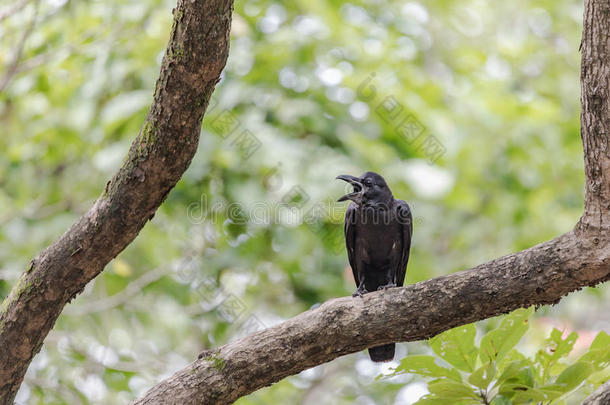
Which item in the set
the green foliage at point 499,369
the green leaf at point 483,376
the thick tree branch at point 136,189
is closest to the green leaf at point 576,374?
the green foliage at point 499,369

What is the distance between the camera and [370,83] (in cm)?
556

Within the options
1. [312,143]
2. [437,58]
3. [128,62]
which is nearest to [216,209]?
[312,143]

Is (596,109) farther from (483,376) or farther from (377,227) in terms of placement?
(377,227)

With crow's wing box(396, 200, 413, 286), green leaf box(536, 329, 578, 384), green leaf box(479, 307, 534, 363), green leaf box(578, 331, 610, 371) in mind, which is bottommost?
green leaf box(578, 331, 610, 371)

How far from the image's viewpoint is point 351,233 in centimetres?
571

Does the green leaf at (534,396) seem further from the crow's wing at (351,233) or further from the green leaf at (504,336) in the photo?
the crow's wing at (351,233)

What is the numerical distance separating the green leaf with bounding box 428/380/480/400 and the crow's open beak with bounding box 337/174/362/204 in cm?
228

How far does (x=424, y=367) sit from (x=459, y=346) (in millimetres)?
189

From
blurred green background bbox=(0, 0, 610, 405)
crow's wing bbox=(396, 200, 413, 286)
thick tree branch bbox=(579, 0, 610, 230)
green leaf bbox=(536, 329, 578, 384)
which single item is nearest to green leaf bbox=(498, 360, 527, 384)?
green leaf bbox=(536, 329, 578, 384)

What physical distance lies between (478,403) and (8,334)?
225cm

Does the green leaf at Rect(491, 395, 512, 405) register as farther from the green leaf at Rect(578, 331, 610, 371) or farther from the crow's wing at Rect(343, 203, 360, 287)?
the crow's wing at Rect(343, 203, 360, 287)

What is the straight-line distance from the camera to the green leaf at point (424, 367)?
309 centimetres

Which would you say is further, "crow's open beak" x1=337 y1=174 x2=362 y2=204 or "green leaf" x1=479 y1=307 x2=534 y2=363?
"crow's open beak" x1=337 y1=174 x2=362 y2=204

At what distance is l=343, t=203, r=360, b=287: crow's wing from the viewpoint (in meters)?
5.64
